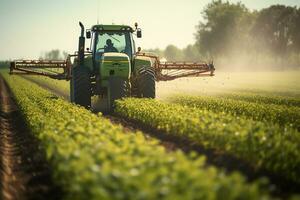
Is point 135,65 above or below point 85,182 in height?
above

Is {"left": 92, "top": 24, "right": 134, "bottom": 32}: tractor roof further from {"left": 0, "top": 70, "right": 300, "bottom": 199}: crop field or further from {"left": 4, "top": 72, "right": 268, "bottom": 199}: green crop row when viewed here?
{"left": 4, "top": 72, "right": 268, "bottom": 199}: green crop row

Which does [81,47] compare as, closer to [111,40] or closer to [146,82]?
[111,40]

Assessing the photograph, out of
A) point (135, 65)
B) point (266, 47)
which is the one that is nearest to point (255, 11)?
point (266, 47)

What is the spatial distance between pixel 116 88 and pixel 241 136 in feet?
23.4

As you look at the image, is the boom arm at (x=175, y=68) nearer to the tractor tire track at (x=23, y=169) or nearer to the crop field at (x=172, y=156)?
the crop field at (x=172, y=156)

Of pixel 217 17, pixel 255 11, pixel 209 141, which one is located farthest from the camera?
pixel 255 11

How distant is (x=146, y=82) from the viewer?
15406 mm

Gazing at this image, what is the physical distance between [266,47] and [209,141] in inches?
2932

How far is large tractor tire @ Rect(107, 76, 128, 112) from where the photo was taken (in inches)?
569

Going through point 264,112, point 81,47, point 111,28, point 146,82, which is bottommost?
point 264,112

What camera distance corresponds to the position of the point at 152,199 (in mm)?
4410

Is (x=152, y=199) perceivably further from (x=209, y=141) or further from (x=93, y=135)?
(x=209, y=141)

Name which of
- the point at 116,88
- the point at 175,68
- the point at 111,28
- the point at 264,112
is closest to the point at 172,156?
the point at 264,112

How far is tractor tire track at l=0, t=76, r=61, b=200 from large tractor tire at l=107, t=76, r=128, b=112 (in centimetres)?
341
